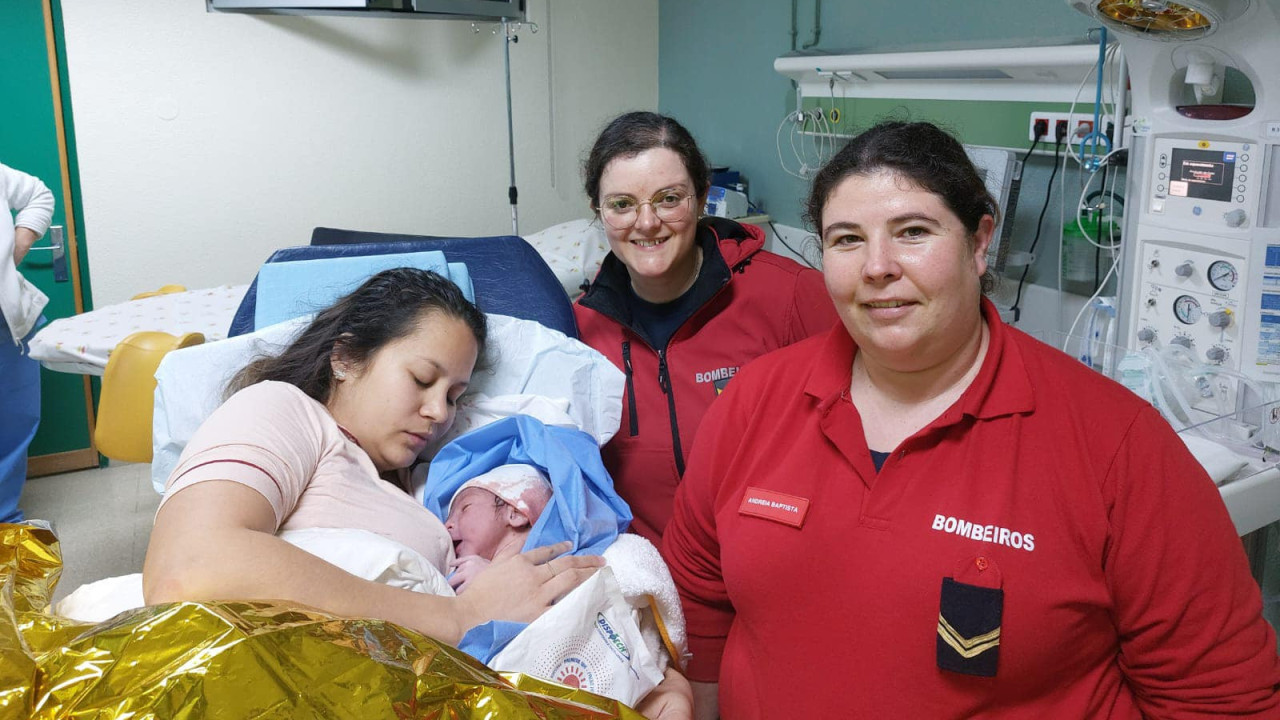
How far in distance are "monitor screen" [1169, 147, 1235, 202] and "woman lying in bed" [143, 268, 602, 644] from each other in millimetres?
1484

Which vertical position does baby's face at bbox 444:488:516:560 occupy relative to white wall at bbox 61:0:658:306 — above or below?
below

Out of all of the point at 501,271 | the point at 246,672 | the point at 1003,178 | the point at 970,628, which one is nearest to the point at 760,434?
the point at 970,628

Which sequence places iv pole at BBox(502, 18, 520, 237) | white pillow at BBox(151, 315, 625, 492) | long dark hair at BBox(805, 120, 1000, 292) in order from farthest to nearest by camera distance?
iv pole at BBox(502, 18, 520, 237), white pillow at BBox(151, 315, 625, 492), long dark hair at BBox(805, 120, 1000, 292)

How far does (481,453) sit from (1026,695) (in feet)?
3.01

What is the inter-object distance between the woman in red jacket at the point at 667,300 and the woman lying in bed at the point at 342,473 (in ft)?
0.99

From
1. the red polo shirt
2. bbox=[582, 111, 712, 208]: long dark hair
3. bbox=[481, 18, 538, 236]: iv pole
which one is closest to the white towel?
the red polo shirt

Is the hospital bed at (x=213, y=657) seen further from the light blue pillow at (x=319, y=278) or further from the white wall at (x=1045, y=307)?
the white wall at (x=1045, y=307)

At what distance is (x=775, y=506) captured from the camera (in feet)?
3.97

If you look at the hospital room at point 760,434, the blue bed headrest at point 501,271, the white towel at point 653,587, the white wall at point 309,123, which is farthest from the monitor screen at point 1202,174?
the white wall at point 309,123

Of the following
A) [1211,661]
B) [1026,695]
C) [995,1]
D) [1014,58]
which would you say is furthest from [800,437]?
[995,1]

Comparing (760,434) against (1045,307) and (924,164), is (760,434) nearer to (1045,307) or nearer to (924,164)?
(924,164)

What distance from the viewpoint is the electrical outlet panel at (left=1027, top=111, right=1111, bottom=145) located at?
2.57m

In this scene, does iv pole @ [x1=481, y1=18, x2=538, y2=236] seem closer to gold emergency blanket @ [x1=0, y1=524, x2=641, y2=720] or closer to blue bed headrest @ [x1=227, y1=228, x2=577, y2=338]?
blue bed headrest @ [x1=227, y1=228, x2=577, y2=338]

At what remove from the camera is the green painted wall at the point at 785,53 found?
2848mm
